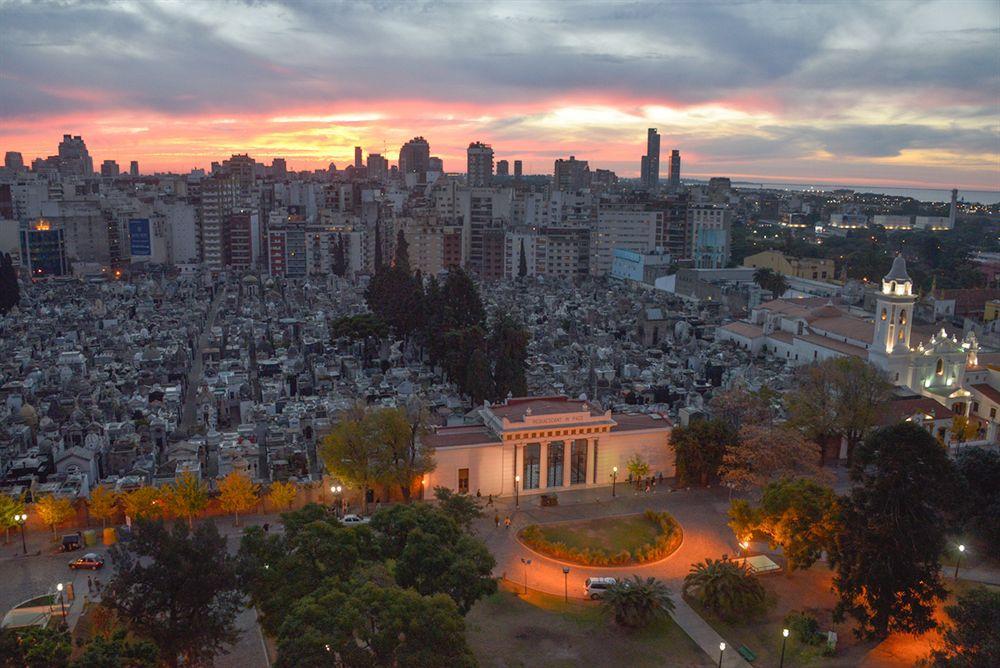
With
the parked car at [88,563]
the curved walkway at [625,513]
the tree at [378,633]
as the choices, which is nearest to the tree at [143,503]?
the parked car at [88,563]

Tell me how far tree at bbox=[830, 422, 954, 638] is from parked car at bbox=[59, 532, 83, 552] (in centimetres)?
2321

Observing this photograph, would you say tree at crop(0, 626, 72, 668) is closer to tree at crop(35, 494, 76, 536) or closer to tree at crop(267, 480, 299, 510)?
tree at crop(35, 494, 76, 536)

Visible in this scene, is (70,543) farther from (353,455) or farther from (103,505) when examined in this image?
(353,455)

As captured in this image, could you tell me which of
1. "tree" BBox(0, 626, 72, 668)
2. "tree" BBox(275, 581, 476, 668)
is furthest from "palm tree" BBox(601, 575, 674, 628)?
"tree" BBox(0, 626, 72, 668)

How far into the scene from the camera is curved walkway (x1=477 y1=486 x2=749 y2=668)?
22.5 m

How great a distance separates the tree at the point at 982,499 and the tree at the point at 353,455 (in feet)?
64.5

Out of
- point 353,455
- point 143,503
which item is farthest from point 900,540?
point 143,503

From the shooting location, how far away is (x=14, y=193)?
128m

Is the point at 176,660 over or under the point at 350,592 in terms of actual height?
under

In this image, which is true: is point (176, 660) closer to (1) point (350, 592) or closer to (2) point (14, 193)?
(1) point (350, 592)

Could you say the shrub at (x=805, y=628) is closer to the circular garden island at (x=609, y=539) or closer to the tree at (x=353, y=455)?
the circular garden island at (x=609, y=539)

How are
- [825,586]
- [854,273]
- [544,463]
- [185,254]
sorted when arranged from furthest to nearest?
[185,254] → [854,273] → [544,463] → [825,586]

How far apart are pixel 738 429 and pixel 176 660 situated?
22.1 metres

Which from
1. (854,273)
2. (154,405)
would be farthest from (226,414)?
(854,273)
